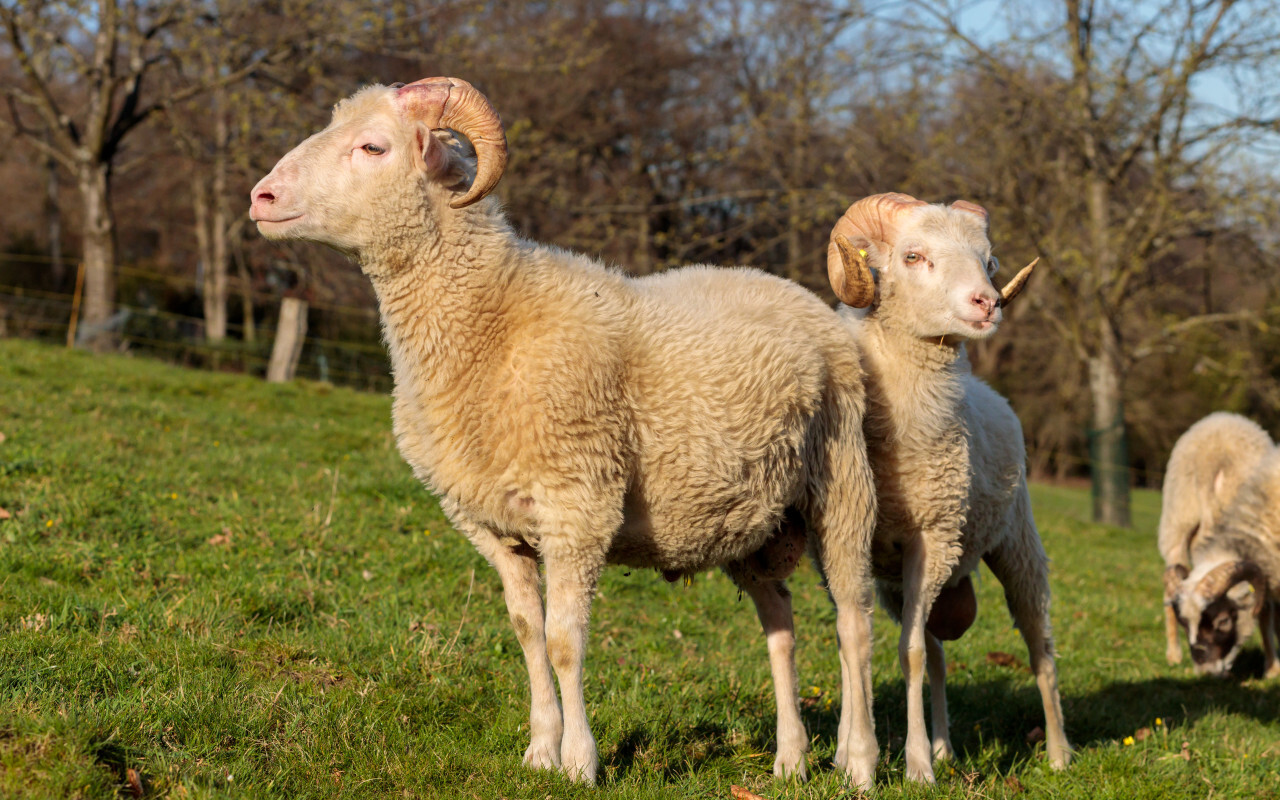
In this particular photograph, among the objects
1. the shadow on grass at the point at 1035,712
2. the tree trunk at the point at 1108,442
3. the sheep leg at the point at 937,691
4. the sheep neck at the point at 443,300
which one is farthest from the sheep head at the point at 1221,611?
the tree trunk at the point at 1108,442

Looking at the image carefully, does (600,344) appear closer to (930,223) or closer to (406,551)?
(930,223)

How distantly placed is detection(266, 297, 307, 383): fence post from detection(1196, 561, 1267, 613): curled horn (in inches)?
462

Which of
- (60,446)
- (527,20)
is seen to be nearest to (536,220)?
(527,20)

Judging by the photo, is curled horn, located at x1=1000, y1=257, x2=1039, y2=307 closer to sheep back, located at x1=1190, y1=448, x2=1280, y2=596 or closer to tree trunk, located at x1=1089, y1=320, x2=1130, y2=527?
sheep back, located at x1=1190, y1=448, x2=1280, y2=596

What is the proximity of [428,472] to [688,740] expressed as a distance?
1592 millimetres

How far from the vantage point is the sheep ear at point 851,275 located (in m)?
4.56

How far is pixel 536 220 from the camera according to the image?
19391 millimetres

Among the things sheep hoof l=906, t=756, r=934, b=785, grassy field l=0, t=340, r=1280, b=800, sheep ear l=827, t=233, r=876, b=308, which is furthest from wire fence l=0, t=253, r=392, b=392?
sheep hoof l=906, t=756, r=934, b=785

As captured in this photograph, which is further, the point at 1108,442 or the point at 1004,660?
the point at 1108,442

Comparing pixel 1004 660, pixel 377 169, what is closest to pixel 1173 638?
pixel 1004 660

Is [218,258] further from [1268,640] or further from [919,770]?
[919,770]

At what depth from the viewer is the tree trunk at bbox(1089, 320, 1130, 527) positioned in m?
16.2

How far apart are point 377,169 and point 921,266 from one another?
7.73ft

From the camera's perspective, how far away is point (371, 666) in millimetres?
4285
